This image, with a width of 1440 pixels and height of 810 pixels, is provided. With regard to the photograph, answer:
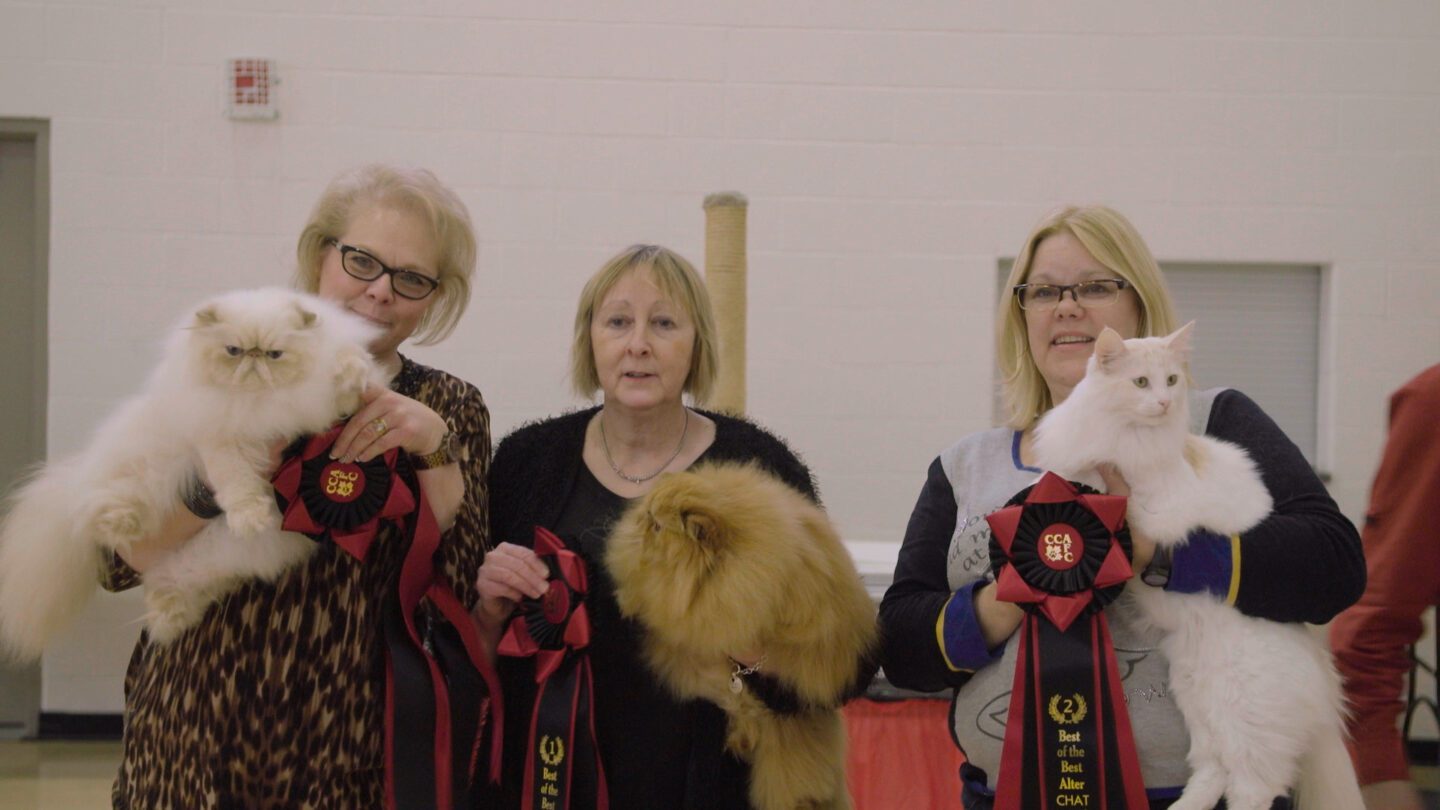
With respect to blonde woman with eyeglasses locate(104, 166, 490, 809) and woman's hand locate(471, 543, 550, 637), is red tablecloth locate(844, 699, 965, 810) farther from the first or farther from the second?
blonde woman with eyeglasses locate(104, 166, 490, 809)

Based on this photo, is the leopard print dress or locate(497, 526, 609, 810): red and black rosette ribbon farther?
locate(497, 526, 609, 810): red and black rosette ribbon

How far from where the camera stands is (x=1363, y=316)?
4.96 m

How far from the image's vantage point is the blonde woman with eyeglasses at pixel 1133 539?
1.58 metres

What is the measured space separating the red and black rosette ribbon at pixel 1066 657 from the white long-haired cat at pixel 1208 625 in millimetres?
80

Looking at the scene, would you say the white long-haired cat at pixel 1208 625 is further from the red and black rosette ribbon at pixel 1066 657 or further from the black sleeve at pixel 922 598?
the black sleeve at pixel 922 598

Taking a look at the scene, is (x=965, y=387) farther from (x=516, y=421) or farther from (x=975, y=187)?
(x=516, y=421)

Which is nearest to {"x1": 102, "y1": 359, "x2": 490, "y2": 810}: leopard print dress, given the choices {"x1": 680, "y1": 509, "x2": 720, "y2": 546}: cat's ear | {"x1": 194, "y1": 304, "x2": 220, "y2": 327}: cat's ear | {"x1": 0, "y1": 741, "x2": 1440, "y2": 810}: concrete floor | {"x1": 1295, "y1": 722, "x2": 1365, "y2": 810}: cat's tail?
{"x1": 194, "y1": 304, "x2": 220, "y2": 327}: cat's ear

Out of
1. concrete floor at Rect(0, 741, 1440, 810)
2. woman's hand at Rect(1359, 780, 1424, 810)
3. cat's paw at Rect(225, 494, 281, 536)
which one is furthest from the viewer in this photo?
concrete floor at Rect(0, 741, 1440, 810)

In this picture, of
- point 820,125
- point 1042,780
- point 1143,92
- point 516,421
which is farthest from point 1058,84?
point 1042,780

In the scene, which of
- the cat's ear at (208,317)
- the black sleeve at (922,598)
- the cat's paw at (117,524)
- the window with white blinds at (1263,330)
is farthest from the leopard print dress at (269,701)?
the window with white blinds at (1263,330)

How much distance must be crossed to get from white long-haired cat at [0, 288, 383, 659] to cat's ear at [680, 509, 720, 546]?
1.66 feet

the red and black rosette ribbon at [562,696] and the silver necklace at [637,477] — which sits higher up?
the silver necklace at [637,477]

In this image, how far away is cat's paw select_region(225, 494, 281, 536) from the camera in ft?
5.10

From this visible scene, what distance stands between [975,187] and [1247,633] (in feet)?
11.8
